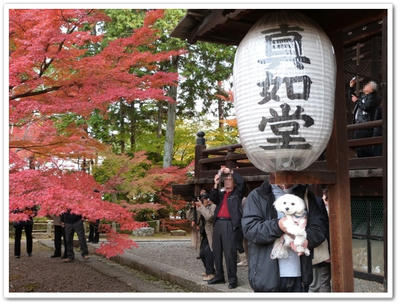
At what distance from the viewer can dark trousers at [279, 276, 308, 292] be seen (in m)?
3.20

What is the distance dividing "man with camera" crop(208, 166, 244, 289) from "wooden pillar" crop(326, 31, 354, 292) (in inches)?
112

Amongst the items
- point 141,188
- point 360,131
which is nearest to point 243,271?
point 360,131

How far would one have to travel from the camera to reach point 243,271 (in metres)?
7.96

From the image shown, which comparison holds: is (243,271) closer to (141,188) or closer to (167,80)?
(167,80)

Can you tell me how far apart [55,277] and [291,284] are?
6.45 meters

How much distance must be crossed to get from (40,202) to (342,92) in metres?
3.85

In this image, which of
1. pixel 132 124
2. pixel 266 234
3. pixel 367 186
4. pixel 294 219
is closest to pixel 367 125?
pixel 367 186

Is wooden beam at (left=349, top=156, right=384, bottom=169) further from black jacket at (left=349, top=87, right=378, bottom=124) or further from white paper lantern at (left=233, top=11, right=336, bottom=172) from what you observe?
white paper lantern at (left=233, top=11, right=336, bottom=172)

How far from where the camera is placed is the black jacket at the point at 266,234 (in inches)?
121

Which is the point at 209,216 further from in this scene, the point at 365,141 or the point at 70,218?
the point at 70,218

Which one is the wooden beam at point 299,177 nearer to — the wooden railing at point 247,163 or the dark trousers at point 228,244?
the wooden railing at point 247,163

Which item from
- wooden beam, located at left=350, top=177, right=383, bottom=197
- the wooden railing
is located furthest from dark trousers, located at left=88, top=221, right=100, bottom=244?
wooden beam, located at left=350, top=177, right=383, bottom=197

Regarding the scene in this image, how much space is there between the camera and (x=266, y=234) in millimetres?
3051

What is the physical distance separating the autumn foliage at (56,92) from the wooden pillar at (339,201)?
3.27m
